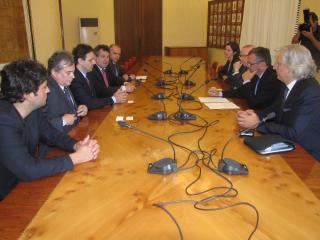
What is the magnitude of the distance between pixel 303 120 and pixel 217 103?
92 cm

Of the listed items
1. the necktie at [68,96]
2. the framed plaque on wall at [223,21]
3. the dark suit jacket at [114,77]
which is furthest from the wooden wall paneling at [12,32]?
the framed plaque on wall at [223,21]

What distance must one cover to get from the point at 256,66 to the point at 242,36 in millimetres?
3915

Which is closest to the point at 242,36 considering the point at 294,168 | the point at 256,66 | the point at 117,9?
the point at 117,9

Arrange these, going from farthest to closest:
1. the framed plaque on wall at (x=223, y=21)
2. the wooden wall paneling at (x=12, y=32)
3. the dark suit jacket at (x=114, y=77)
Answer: the framed plaque on wall at (x=223, y=21), the dark suit jacket at (x=114, y=77), the wooden wall paneling at (x=12, y=32)

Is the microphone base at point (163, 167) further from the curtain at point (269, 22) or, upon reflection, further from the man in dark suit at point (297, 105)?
the curtain at point (269, 22)

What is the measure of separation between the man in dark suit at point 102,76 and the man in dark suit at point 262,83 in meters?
1.37

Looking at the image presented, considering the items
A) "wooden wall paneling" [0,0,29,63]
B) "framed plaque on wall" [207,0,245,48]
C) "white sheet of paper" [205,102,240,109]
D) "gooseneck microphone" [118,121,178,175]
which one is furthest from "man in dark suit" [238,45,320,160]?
"framed plaque on wall" [207,0,245,48]

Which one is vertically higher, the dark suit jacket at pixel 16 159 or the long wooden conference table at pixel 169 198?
the dark suit jacket at pixel 16 159

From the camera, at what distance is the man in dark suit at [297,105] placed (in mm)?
1768

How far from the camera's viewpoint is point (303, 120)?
5.76ft

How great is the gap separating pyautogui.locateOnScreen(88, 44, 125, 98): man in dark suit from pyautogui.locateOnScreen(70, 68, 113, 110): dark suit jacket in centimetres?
36

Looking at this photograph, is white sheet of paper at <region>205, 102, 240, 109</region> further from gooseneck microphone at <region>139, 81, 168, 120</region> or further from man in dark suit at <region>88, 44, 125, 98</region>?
man in dark suit at <region>88, 44, 125, 98</region>

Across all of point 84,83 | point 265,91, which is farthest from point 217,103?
point 84,83

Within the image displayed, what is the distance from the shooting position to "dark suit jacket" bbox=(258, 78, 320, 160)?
69.0 inches
